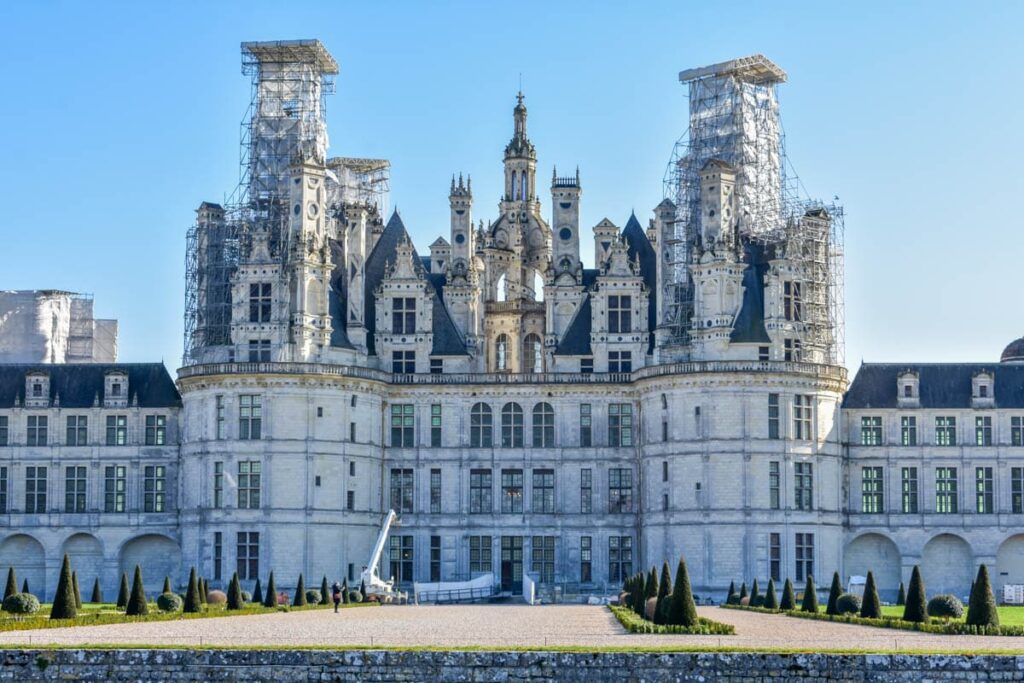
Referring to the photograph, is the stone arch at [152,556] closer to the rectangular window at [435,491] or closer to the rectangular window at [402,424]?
the rectangular window at [402,424]

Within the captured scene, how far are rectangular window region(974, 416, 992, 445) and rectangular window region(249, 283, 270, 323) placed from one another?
35100mm

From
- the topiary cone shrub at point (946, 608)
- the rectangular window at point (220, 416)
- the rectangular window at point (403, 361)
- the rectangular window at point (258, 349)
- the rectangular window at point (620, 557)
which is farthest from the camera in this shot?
the rectangular window at point (403, 361)

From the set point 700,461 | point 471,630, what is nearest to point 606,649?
point 471,630

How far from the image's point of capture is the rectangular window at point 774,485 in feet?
291

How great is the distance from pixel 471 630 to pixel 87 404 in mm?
43212

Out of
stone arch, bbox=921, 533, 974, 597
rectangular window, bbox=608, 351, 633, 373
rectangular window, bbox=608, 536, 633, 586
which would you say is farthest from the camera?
rectangular window, bbox=608, 351, 633, 373

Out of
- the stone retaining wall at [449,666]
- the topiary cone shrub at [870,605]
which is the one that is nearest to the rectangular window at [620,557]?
the topiary cone shrub at [870,605]

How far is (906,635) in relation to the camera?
179 feet

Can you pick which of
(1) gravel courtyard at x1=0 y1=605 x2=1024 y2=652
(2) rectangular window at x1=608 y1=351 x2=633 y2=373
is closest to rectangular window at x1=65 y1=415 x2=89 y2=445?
(2) rectangular window at x1=608 y1=351 x2=633 y2=373

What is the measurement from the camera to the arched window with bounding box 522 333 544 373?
10038cm

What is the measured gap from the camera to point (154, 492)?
9406 centimetres

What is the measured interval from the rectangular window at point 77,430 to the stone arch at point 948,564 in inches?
1644

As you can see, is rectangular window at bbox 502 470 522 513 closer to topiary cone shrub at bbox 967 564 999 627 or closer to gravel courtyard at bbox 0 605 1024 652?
gravel courtyard at bbox 0 605 1024 652

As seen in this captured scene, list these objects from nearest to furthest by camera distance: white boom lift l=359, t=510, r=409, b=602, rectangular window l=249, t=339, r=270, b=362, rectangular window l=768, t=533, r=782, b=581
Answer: white boom lift l=359, t=510, r=409, b=602, rectangular window l=768, t=533, r=782, b=581, rectangular window l=249, t=339, r=270, b=362
